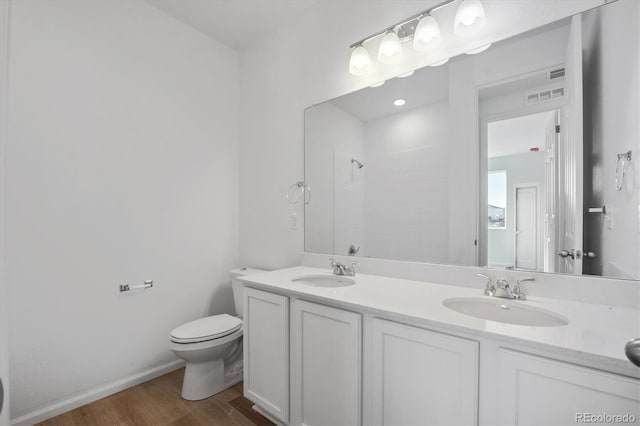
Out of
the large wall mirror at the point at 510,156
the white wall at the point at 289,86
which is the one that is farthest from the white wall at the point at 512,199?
the white wall at the point at 289,86

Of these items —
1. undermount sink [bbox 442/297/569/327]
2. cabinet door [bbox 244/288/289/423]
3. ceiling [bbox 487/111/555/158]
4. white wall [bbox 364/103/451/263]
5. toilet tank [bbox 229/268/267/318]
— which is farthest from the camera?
toilet tank [bbox 229/268/267/318]

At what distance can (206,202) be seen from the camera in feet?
8.04

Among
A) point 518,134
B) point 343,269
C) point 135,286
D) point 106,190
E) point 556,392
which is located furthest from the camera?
point 135,286

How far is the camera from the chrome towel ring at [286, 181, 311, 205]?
84.9 inches

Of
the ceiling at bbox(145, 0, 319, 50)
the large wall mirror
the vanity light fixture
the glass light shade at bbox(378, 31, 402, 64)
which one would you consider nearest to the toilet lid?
the large wall mirror

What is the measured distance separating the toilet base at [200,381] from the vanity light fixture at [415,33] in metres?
2.16

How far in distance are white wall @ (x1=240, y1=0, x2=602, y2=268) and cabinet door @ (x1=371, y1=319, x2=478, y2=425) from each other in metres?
0.65

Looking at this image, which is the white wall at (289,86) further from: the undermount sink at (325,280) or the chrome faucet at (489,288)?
the undermount sink at (325,280)

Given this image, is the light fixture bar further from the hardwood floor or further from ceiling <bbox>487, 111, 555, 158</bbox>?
the hardwood floor

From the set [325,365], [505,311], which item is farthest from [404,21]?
[325,365]

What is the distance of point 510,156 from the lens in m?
1.34

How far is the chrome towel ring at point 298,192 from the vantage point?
7.07 ft

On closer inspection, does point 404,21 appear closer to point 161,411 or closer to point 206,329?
point 206,329

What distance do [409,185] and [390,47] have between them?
812mm
